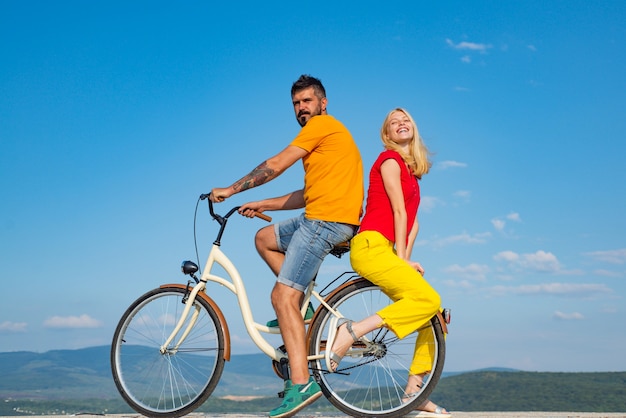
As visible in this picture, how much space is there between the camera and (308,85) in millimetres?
5488

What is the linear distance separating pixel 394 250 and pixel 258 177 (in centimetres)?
132

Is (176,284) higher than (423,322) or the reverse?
higher

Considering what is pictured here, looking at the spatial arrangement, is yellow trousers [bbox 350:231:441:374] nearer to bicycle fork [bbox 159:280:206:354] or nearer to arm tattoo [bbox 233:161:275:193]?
arm tattoo [bbox 233:161:275:193]

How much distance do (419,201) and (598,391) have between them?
87419mm

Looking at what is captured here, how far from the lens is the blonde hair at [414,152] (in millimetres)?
5441

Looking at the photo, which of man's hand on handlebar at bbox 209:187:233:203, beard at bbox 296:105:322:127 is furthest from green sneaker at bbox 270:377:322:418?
beard at bbox 296:105:322:127

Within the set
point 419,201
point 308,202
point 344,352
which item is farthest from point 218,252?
point 419,201

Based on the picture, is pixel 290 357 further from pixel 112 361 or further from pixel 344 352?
pixel 112 361

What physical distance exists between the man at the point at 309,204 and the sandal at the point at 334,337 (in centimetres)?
20

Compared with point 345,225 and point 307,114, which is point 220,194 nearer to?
point 307,114

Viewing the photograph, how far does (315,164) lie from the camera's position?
536 centimetres

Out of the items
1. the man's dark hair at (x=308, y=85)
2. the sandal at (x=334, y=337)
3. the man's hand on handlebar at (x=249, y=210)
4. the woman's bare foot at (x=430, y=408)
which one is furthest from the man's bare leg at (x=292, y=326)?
the man's dark hair at (x=308, y=85)

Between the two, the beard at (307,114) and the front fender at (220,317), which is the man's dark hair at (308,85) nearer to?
the beard at (307,114)

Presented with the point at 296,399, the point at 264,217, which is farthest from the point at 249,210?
the point at 296,399
